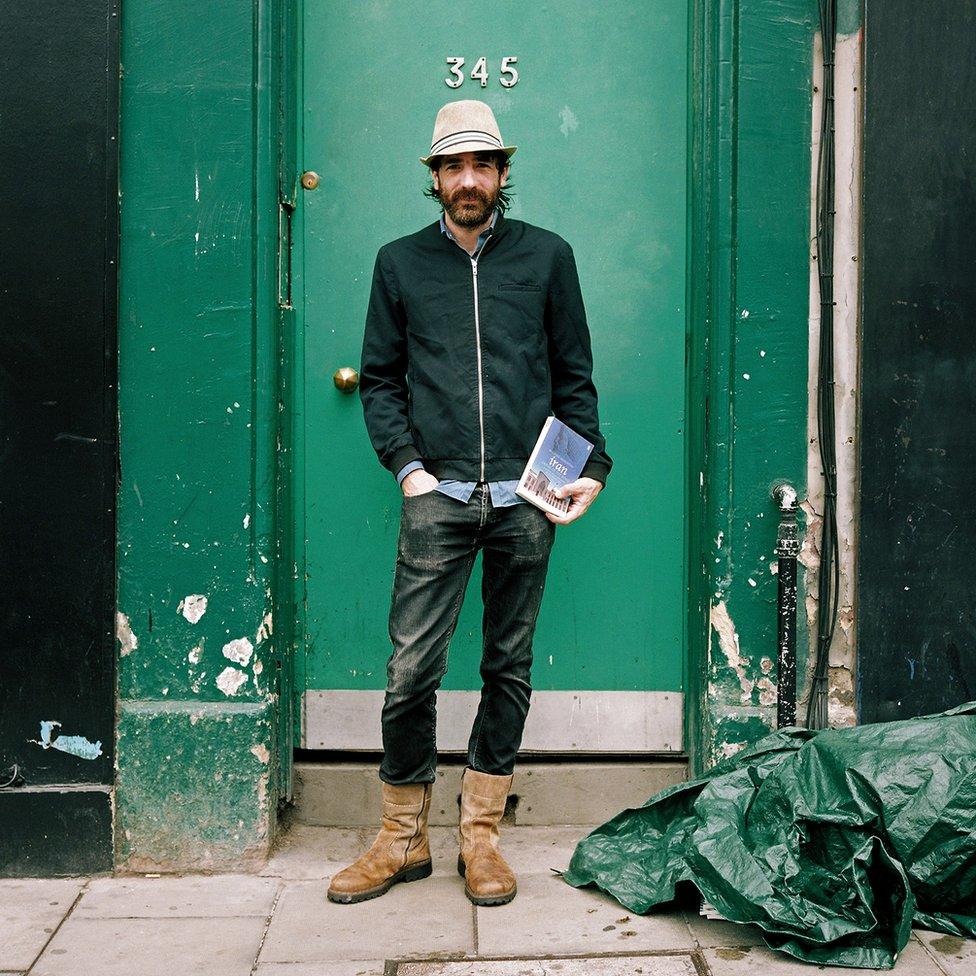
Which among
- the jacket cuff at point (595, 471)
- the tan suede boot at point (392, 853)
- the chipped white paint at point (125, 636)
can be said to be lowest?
the tan suede boot at point (392, 853)

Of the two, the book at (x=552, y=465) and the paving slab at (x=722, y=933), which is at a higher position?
the book at (x=552, y=465)

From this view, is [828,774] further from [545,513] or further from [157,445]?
[157,445]

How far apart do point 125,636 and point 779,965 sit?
220 centimetres

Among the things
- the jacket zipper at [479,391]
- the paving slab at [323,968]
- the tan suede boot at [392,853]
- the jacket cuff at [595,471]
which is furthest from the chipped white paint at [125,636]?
the jacket cuff at [595,471]

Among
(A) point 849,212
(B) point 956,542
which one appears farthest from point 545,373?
(B) point 956,542

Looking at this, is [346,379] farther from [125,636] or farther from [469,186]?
[125,636]

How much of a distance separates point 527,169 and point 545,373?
0.92 meters

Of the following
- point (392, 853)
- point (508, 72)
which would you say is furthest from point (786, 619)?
point (508, 72)

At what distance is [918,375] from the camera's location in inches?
158

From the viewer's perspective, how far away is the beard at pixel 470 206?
3.52 meters

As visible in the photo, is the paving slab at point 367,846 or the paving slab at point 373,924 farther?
the paving slab at point 367,846

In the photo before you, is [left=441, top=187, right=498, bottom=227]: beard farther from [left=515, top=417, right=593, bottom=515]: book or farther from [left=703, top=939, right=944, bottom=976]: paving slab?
[left=703, top=939, right=944, bottom=976]: paving slab

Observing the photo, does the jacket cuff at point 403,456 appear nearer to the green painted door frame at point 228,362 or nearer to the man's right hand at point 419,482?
the man's right hand at point 419,482

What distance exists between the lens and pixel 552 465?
3.55 meters
